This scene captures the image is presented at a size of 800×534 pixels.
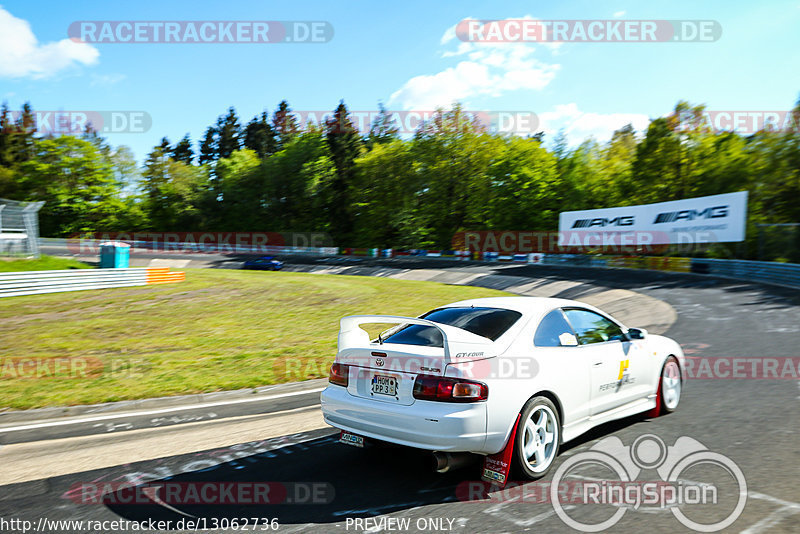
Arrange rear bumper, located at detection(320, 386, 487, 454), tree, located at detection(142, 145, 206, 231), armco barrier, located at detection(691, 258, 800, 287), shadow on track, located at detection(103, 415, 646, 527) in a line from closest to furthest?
shadow on track, located at detection(103, 415, 646, 527)
rear bumper, located at detection(320, 386, 487, 454)
armco barrier, located at detection(691, 258, 800, 287)
tree, located at detection(142, 145, 206, 231)

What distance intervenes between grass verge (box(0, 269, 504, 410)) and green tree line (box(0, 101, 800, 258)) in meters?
39.1

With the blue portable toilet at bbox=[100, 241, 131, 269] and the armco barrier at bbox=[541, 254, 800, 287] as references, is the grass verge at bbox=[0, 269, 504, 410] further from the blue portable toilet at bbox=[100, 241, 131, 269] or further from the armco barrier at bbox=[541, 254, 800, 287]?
the armco barrier at bbox=[541, 254, 800, 287]

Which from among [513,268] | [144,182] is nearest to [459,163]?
[513,268]

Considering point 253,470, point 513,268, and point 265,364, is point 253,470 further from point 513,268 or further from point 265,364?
point 513,268

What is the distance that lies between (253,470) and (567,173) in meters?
60.5

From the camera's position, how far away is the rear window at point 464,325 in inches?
185

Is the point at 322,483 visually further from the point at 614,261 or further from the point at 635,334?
the point at 614,261

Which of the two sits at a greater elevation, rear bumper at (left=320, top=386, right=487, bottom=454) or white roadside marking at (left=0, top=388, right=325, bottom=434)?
rear bumper at (left=320, top=386, right=487, bottom=454)

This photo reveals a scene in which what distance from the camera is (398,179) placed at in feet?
216

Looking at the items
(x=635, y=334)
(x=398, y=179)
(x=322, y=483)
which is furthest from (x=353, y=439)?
(x=398, y=179)

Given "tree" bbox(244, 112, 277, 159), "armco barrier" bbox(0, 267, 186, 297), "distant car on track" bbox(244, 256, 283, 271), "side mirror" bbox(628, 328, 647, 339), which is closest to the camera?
"side mirror" bbox(628, 328, 647, 339)

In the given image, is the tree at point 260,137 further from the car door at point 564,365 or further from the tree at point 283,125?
the car door at point 564,365

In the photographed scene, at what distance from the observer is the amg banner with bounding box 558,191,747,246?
1181 inches

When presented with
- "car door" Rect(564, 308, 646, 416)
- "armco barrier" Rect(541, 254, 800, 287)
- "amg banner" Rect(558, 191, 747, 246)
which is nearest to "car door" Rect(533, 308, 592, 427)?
"car door" Rect(564, 308, 646, 416)
